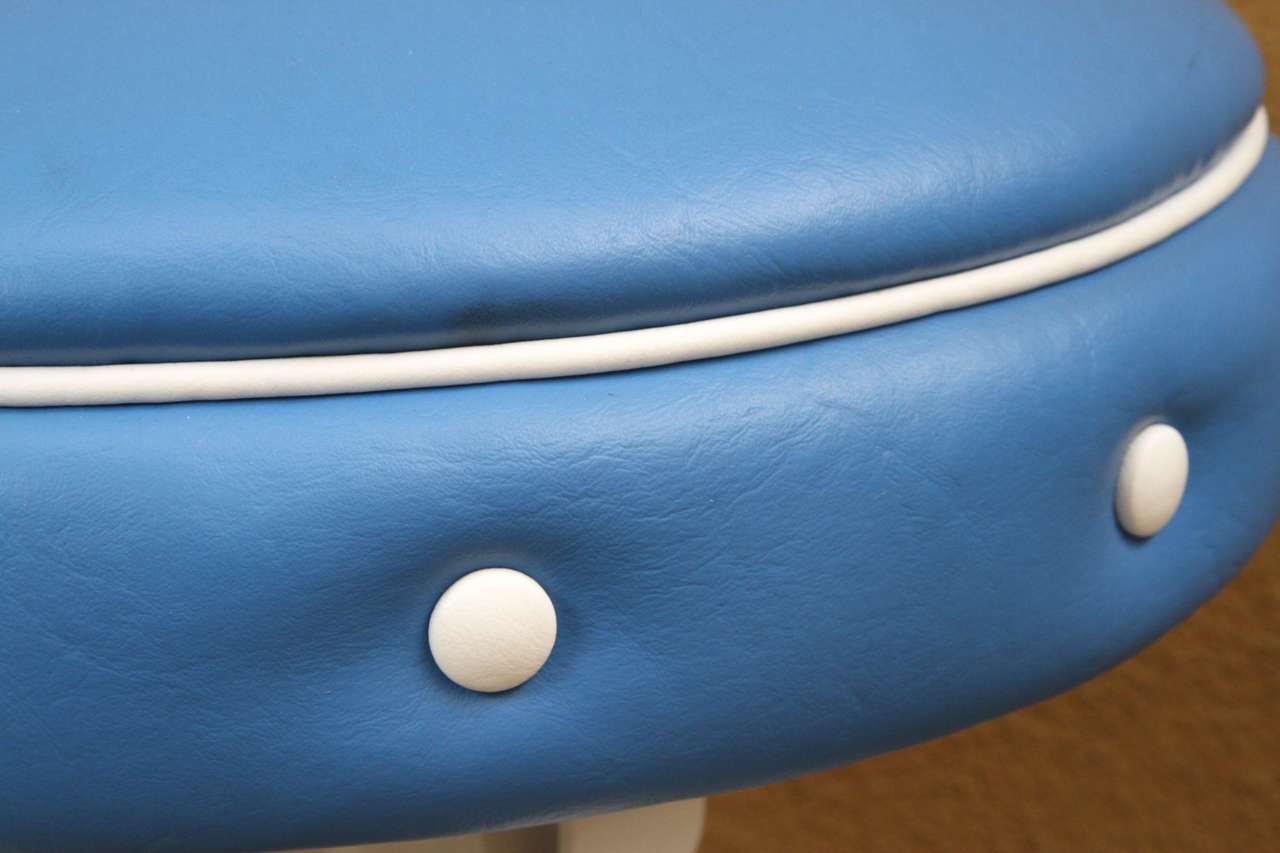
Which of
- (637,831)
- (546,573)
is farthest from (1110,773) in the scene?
(546,573)

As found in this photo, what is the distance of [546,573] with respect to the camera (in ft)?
0.94

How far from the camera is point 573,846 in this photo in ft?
1.50

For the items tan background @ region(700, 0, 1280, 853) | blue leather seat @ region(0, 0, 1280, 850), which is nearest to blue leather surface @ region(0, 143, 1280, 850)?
blue leather seat @ region(0, 0, 1280, 850)

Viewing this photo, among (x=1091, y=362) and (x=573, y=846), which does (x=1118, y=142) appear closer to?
(x=1091, y=362)

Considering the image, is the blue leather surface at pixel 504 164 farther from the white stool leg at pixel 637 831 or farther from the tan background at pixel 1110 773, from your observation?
the tan background at pixel 1110 773

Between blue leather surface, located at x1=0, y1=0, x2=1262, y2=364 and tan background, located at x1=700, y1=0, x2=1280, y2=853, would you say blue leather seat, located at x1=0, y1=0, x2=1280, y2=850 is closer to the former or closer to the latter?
blue leather surface, located at x1=0, y1=0, x2=1262, y2=364

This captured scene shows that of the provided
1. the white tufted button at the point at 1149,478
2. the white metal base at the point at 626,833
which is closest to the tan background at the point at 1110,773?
the white metal base at the point at 626,833

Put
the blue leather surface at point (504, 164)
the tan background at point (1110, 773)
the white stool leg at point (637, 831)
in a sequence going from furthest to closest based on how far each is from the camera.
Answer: the tan background at point (1110, 773)
the white stool leg at point (637, 831)
the blue leather surface at point (504, 164)

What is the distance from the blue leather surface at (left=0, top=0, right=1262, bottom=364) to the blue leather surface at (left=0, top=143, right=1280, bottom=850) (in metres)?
0.02

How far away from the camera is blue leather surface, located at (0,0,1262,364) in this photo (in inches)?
10.6

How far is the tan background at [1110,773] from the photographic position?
89cm

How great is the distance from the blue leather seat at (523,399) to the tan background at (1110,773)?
61cm

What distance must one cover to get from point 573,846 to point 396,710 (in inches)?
7.4

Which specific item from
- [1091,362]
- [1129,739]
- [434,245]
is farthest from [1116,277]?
[1129,739]
